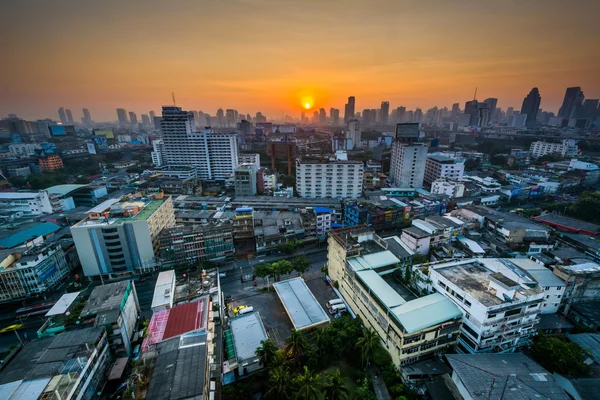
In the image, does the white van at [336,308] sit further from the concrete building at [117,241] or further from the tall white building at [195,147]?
the tall white building at [195,147]

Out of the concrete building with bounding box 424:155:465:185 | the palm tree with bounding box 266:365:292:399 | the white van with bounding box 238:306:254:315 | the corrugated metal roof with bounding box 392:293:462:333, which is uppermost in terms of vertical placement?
the concrete building with bounding box 424:155:465:185

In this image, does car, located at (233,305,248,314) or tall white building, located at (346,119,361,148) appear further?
tall white building, located at (346,119,361,148)

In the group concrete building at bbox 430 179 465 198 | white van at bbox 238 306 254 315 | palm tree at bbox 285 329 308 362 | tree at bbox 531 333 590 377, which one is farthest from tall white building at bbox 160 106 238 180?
tree at bbox 531 333 590 377

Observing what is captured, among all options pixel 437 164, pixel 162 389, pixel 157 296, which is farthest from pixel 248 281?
pixel 437 164

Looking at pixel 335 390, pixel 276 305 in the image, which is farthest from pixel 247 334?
pixel 335 390

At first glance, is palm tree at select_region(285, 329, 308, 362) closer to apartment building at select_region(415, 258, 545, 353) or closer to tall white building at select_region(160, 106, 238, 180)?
apartment building at select_region(415, 258, 545, 353)

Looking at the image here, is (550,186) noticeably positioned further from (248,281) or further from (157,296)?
(157,296)

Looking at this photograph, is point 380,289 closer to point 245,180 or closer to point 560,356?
point 560,356

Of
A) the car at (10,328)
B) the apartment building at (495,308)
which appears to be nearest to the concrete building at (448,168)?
the apartment building at (495,308)
